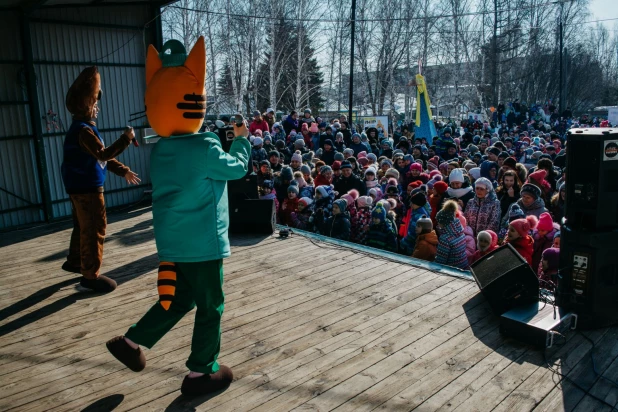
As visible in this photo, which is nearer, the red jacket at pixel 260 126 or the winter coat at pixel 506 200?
the winter coat at pixel 506 200

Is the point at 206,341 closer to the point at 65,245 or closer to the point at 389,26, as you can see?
the point at 65,245

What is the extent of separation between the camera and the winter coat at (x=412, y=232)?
6.22 m

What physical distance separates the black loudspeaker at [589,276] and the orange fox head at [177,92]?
282 centimetres

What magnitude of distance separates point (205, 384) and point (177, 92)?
5.72 feet

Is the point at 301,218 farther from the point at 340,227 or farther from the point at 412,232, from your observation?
Answer: the point at 412,232

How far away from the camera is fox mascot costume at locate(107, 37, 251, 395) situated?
290 centimetres

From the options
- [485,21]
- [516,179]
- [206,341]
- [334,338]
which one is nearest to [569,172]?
[334,338]

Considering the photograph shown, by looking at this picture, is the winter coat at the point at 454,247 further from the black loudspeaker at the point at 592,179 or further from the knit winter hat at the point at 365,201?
the knit winter hat at the point at 365,201

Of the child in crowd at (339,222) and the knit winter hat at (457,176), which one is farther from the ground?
the knit winter hat at (457,176)

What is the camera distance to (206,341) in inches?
116

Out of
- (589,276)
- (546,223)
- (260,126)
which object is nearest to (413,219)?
(546,223)

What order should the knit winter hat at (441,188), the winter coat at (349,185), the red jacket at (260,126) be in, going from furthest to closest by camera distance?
the red jacket at (260,126)
the winter coat at (349,185)
the knit winter hat at (441,188)

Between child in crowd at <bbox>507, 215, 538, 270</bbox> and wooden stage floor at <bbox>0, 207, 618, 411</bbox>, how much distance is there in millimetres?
729

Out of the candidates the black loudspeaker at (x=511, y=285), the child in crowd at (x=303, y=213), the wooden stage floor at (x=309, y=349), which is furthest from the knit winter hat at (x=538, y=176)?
the black loudspeaker at (x=511, y=285)
